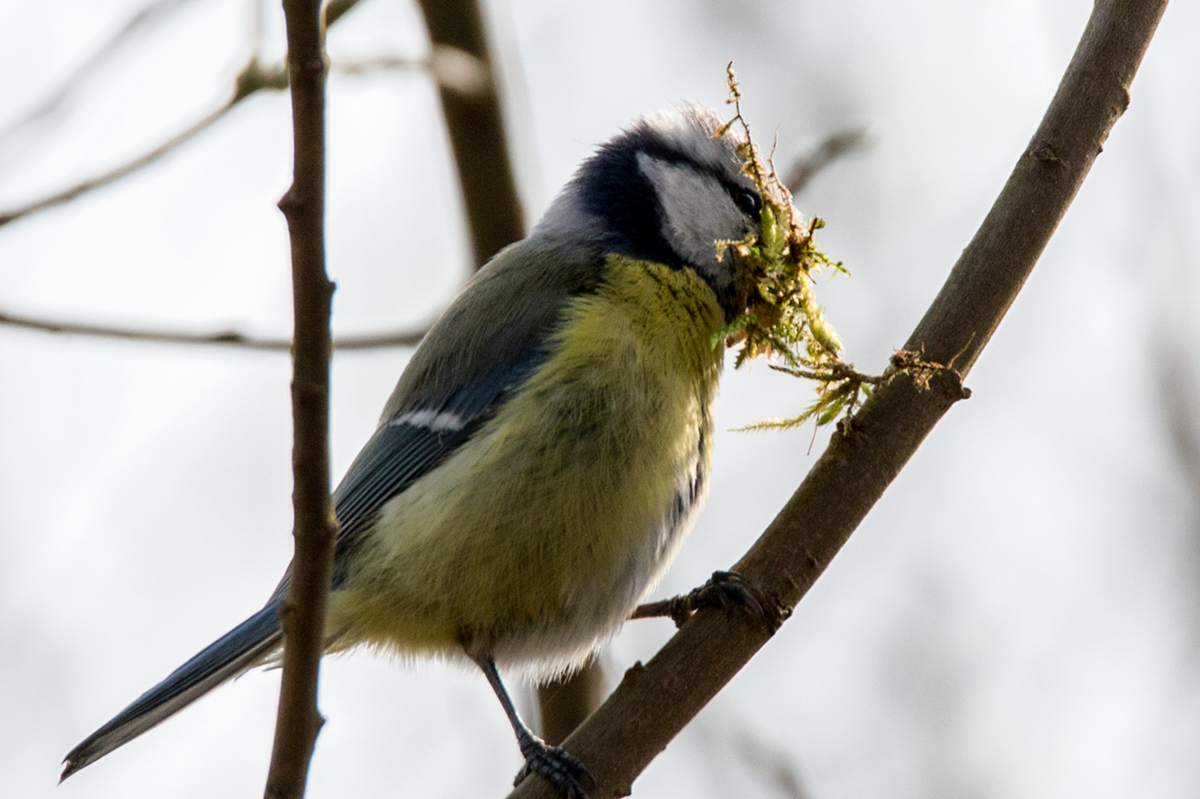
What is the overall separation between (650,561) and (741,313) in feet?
2.13

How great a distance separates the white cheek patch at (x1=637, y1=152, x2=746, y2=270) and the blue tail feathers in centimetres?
134

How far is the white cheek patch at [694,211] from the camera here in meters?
3.02

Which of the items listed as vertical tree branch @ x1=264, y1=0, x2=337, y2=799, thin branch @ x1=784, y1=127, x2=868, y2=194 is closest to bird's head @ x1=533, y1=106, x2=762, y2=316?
thin branch @ x1=784, y1=127, x2=868, y2=194

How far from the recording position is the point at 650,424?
2.56 m

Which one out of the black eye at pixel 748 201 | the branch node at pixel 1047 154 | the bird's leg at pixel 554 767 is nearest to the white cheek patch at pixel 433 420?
the bird's leg at pixel 554 767

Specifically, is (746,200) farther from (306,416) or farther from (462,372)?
(306,416)

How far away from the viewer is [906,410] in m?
2.20

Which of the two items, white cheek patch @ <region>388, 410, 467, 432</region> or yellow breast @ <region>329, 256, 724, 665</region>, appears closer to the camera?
yellow breast @ <region>329, 256, 724, 665</region>

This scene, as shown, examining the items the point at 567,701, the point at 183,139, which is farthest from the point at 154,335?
the point at 567,701

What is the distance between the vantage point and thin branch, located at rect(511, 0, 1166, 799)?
2.14 meters

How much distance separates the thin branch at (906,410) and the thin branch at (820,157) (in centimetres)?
97

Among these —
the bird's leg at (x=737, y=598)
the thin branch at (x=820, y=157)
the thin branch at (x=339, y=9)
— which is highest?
the thin branch at (x=820, y=157)

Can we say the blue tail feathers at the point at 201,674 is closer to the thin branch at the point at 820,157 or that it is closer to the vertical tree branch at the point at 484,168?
the vertical tree branch at the point at 484,168

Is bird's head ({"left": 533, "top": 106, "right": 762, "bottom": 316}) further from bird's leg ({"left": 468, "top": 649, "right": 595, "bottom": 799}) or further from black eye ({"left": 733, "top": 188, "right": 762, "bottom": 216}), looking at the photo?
bird's leg ({"left": 468, "top": 649, "right": 595, "bottom": 799})
